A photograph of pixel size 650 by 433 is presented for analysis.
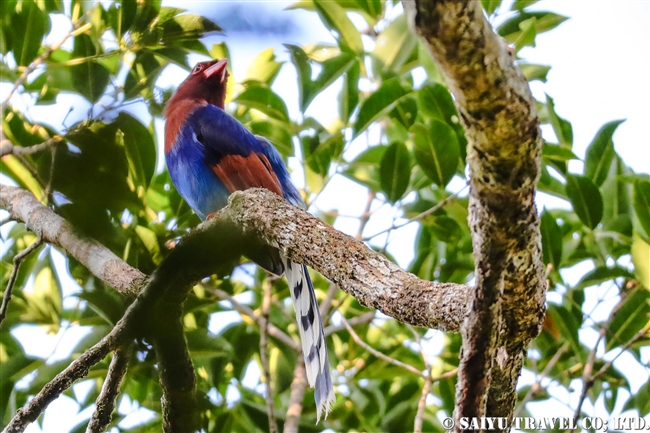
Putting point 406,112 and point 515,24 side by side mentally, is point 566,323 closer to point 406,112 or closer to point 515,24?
point 406,112

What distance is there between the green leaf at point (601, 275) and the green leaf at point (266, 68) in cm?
197

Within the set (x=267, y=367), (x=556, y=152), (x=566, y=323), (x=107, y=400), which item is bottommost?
(x=107, y=400)

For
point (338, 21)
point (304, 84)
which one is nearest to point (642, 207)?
point (304, 84)

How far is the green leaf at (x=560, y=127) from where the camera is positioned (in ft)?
11.1

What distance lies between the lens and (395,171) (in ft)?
10.5

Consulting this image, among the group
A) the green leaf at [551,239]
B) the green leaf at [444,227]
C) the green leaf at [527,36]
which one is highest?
the green leaf at [527,36]

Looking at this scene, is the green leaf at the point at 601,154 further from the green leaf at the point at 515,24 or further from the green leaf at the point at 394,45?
the green leaf at the point at 394,45

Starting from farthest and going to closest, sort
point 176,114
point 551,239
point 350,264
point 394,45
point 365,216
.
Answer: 1. point 176,114
2. point 365,216
3. point 394,45
4. point 551,239
5. point 350,264

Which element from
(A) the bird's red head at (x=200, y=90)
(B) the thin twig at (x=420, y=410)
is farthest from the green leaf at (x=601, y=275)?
(A) the bird's red head at (x=200, y=90)

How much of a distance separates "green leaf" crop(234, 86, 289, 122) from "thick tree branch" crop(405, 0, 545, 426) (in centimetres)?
242

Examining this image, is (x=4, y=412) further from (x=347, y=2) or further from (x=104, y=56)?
(x=347, y=2)

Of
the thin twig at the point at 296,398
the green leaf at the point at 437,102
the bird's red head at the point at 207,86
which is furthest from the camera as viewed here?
the bird's red head at the point at 207,86

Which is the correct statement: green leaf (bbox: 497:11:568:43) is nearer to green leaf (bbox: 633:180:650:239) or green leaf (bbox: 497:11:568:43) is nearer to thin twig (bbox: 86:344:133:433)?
green leaf (bbox: 633:180:650:239)

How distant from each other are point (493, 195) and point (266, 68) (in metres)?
2.91
